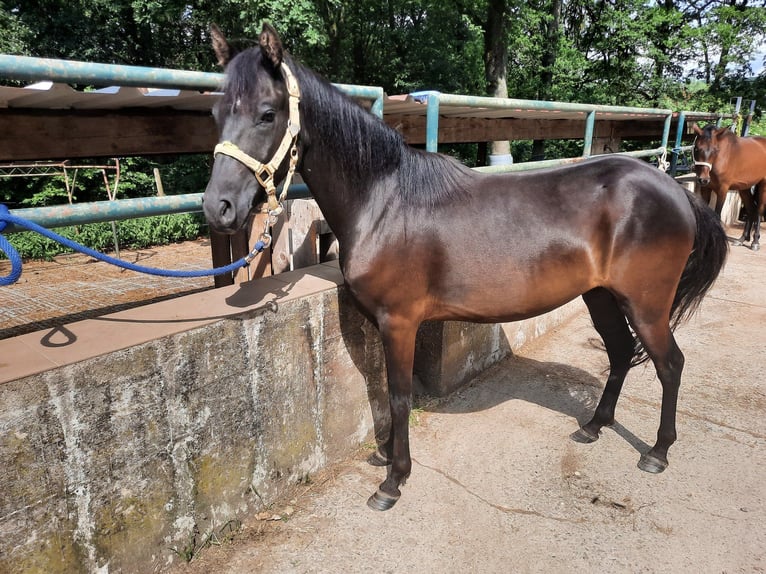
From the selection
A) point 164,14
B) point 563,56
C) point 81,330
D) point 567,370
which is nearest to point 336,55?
point 164,14

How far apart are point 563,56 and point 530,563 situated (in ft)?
55.4

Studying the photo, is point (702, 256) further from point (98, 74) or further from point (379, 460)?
point (98, 74)

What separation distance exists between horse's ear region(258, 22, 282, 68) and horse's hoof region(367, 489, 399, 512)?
192cm

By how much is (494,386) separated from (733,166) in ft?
22.8

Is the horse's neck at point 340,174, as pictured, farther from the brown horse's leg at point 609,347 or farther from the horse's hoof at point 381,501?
the brown horse's leg at point 609,347

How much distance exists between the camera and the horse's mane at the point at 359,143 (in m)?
1.69

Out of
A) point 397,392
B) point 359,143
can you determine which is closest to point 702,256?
point 397,392

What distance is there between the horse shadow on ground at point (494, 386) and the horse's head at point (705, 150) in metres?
5.58

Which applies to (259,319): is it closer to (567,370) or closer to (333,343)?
(333,343)

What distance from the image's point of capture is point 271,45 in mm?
1647

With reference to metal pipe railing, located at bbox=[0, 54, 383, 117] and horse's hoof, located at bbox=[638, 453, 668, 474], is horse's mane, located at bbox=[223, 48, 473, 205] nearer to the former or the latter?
metal pipe railing, located at bbox=[0, 54, 383, 117]

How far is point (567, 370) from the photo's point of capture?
3797 mm

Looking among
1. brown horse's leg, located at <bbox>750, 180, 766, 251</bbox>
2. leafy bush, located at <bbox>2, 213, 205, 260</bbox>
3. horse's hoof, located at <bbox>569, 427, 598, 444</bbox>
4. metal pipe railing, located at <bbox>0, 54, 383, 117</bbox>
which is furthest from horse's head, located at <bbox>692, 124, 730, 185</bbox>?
leafy bush, located at <bbox>2, 213, 205, 260</bbox>

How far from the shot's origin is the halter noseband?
1648mm
